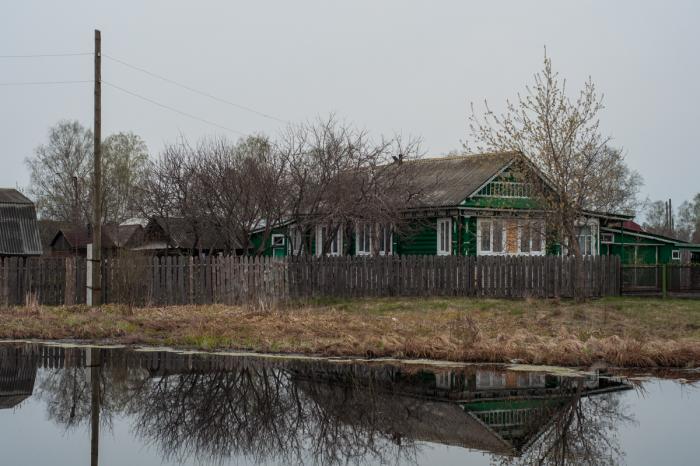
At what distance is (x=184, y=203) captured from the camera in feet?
121

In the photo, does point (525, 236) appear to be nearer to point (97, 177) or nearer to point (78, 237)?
point (97, 177)

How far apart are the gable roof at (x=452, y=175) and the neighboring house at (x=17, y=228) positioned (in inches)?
704

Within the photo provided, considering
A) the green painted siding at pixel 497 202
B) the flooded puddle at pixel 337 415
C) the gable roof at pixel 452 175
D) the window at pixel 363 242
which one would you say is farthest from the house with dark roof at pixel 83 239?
the flooded puddle at pixel 337 415

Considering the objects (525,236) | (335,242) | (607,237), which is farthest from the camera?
(607,237)

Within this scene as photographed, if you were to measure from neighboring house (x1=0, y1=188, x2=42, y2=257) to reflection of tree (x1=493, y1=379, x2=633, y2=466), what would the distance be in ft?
111

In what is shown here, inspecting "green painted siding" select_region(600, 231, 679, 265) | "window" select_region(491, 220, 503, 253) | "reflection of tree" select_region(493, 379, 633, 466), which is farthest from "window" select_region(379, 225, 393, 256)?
"reflection of tree" select_region(493, 379, 633, 466)

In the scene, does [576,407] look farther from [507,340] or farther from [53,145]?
[53,145]

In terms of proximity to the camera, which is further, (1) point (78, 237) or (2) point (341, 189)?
(1) point (78, 237)

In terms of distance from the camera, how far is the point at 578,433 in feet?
30.5

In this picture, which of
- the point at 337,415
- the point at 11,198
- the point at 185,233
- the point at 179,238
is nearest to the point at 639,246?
the point at 185,233

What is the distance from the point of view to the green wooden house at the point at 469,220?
1345 inches

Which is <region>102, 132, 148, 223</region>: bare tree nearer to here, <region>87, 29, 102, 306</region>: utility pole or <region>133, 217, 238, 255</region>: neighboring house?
<region>133, 217, 238, 255</region>: neighboring house

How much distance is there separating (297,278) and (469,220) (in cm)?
800

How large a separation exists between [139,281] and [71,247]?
133 ft
